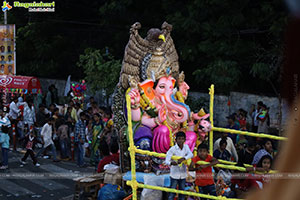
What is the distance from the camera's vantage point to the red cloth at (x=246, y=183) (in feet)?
20.1

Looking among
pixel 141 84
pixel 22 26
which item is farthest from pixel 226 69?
pixel 22 26

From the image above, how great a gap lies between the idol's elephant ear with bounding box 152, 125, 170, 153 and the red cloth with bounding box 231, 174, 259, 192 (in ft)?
3.99

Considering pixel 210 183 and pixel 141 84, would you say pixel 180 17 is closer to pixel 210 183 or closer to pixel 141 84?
pixel 141 84

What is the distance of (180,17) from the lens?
56.6 ft

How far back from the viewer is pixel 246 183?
6387 millimetres

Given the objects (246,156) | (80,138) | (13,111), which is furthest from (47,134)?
(246,156)

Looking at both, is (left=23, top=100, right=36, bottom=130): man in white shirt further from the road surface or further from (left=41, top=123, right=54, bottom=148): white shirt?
(left=41, top=123, right=54, bottom=148): white shirt

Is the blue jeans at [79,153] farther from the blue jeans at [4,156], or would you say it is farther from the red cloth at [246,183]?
the red cloth at [246,183]

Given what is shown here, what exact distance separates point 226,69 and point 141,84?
9073 mm

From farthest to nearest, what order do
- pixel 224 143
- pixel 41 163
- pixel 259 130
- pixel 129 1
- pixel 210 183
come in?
pixel 129 1 → pixel 259 130 → pixel 41 163 → pixel 224 143 → pixel 210 183

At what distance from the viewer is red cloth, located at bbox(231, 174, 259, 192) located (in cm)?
613

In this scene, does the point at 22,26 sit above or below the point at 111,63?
above

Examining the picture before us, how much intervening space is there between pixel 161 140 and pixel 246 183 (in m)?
1.57

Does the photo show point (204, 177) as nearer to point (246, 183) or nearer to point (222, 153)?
point (246, 183)
